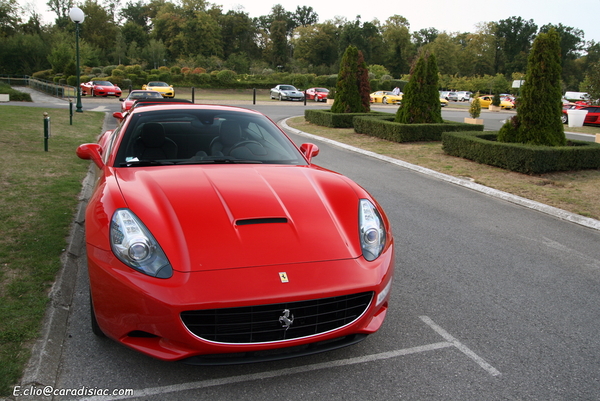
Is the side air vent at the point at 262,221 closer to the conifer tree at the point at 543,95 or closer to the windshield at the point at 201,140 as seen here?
the windshield at the point at 201,140

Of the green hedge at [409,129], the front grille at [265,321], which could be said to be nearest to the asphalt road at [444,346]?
the front grille at [265,321]

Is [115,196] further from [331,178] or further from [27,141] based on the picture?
[27,141]

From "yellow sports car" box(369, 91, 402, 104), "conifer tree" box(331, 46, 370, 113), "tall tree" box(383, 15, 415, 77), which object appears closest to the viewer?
"conifer tree" box(331, 46, 370, 113)

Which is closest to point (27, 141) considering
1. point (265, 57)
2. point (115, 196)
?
point (115, 196)

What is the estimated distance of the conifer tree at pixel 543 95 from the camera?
11.6m

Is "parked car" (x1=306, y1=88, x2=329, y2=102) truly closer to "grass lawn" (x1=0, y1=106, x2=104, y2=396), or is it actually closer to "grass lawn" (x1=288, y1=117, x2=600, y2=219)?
"grass lawn" (x1=288, y1=117, x2=600, y2=219)

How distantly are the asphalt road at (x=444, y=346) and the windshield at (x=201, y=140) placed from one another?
50.9 inches

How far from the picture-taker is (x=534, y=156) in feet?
34.1

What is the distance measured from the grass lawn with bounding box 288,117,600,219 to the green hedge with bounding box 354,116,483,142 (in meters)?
0.44

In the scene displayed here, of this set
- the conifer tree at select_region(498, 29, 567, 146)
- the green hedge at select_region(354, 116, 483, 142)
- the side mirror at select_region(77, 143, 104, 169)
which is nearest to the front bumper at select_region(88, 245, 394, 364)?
the side mirror at select_region(77, 143, 104, 169)

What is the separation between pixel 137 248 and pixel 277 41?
119987 millimetres

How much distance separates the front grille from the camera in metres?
2.63

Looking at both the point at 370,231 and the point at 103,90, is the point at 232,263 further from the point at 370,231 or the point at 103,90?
the point at 103,90

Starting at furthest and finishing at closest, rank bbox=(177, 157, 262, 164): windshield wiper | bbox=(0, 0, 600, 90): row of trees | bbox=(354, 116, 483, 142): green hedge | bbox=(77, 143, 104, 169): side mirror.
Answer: bbox=(0, 0, 600, 90): row of trees, bbox=(354, 116, 483, 142): green hedge, bbox=(77, 143, 104, 169): side mirror, bbox=(177, 157, 262, 164): windshield wiper
